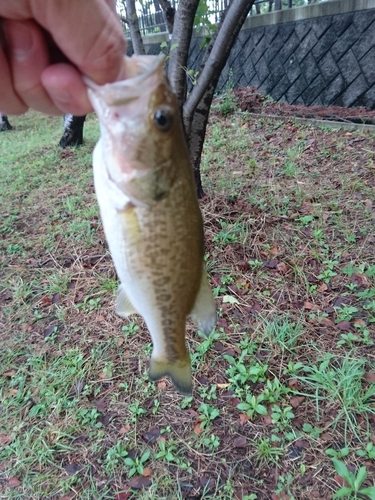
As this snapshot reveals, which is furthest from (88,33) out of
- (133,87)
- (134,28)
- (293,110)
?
(293,110)

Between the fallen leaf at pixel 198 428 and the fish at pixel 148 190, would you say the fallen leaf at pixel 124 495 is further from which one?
the fish at pixel 148 190

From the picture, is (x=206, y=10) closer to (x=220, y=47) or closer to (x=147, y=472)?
(x=220, y=47)

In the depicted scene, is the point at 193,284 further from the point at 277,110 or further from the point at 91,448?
the point at 277,110

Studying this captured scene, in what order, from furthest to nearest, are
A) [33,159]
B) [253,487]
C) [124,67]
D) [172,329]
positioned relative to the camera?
[33,159] < [253,487] < [172,329] < [124,67]

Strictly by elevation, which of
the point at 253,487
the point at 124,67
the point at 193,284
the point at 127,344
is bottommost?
the point at 253,487

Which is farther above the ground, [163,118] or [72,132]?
[163,118]

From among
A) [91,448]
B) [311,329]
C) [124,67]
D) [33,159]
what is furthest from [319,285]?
[33,159]
